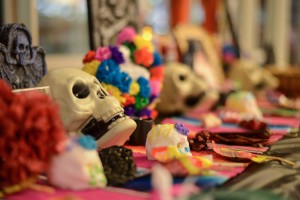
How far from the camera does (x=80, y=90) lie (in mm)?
978

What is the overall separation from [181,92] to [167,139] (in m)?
0.67

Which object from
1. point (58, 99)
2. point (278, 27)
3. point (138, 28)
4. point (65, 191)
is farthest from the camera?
point (278, 27)

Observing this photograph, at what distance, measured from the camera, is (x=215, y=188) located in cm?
76

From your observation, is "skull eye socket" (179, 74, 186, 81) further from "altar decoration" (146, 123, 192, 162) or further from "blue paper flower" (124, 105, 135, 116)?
"altar decoration" (146, 123, 192, 162)

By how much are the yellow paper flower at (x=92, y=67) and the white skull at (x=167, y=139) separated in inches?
11.4

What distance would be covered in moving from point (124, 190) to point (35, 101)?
0.66 ft

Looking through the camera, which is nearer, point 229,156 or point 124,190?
point 124,190

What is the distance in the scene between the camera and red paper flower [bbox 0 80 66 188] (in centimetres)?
71

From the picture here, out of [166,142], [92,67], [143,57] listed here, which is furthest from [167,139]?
[143,57]

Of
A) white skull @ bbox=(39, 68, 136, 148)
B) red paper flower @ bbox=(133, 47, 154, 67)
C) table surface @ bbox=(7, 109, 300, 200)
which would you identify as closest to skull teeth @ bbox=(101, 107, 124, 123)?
white skull @ bbox=(39, 68, 136, 148)

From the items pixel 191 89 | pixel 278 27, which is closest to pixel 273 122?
pixel 191 89

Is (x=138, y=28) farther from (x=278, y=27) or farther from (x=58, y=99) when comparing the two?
(x=278, y=27)

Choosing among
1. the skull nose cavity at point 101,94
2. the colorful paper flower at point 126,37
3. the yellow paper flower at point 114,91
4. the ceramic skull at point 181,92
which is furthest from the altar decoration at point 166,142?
the ceramic skull at point 181,92

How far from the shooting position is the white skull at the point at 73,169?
29.0 inches
